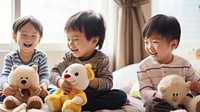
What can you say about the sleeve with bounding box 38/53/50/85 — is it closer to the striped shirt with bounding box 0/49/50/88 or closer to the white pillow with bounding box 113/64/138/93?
the striped shirt with bounding box 0/49/50/88

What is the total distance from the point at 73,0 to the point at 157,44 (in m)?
1.39

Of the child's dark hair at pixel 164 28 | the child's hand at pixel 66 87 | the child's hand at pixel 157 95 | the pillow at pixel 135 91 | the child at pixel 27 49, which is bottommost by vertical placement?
the pillow at pixel 135 91

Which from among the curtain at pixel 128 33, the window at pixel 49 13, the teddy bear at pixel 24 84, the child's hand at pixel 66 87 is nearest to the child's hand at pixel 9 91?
the teddy bear at pixel 24 84

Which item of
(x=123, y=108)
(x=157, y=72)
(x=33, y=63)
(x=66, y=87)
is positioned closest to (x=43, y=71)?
(x=33, y=63)

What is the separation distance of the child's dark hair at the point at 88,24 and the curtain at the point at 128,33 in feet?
3.10

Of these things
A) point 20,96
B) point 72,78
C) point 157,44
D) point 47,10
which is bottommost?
point 20,96

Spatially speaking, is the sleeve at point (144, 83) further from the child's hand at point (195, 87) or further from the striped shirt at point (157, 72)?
the child's hand at point (195, 87)

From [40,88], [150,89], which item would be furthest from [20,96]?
[150,89]

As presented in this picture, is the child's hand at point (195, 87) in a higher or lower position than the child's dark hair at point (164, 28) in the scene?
lower

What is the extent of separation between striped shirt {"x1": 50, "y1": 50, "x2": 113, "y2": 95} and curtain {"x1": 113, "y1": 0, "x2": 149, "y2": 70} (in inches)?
36.7

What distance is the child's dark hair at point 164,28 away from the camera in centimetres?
143

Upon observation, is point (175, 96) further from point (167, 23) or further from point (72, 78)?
point (72, 78)

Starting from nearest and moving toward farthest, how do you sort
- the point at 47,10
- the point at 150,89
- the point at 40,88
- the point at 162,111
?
the point at 162,111, the point at 150,89, the point at 40,88, the point at 47,10

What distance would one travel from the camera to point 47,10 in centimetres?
261
